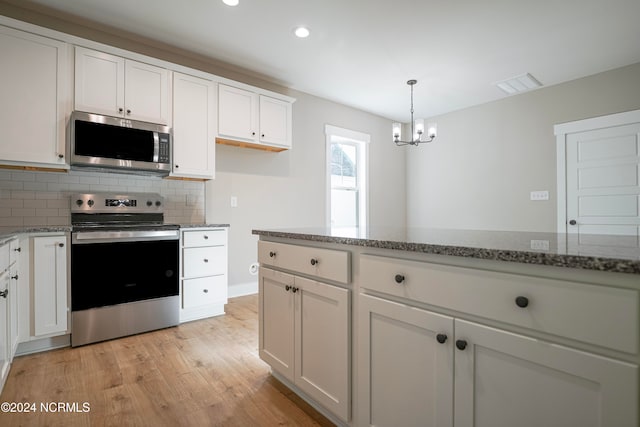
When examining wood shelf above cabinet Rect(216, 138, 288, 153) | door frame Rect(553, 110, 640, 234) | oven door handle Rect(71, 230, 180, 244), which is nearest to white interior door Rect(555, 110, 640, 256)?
door frame Rect(553, 110, 640, 234)

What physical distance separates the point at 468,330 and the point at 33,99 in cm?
315

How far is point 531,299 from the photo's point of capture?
782 mm

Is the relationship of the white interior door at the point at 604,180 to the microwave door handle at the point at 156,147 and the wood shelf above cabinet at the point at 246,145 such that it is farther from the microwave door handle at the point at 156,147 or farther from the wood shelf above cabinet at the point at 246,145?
the microwave door handle at the point at 156,147

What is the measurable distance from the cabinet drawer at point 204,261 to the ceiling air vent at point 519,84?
3.94 metres

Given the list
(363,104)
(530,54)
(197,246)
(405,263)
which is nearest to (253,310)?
(197,246)

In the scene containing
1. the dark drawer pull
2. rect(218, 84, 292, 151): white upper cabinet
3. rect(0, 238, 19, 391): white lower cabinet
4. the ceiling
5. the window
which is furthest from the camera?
the window

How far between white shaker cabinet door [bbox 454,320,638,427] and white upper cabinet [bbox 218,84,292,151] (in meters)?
3.05

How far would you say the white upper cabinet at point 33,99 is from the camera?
7.54 ft

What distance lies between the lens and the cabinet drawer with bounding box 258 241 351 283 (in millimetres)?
1308

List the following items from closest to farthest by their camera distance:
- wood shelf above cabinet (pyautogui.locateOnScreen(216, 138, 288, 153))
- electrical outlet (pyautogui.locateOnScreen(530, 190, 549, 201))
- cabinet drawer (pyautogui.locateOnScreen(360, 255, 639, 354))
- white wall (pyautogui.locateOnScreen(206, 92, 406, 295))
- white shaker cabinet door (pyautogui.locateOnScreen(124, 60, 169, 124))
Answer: cabinet drawer (pyautogui.locateOnScreen(360, 255, 639, 354)) → white shaker cabinet door (pyautogui.locateOnScreen(124, 60, 169, 124)) → wood shelf above cabinet (pyautogui.locateOnScreen(216, 138, 288, 153)) → white wall (pyautogui.locateOnScreen(206, 92, 406, 295)) → electrical outlet (pyautogui.locateOnScreen(530, 190, 549, 201))

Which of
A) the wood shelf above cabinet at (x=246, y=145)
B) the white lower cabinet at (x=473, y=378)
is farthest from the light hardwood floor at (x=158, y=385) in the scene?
the wood shelf above cabinet at (x=246, y=145)

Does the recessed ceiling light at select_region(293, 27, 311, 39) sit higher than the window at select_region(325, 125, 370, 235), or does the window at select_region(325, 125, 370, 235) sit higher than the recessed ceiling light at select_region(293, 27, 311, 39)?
the recessed ceiling light at select_region(293, 27, 311, 39)

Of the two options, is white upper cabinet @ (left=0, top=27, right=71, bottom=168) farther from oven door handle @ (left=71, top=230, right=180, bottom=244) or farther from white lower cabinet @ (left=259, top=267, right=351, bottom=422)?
white lower cabinet @ (left=259, top=267, right=351, bottom=422)

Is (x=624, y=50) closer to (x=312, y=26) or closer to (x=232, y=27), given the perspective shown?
(x=312, y=26)
